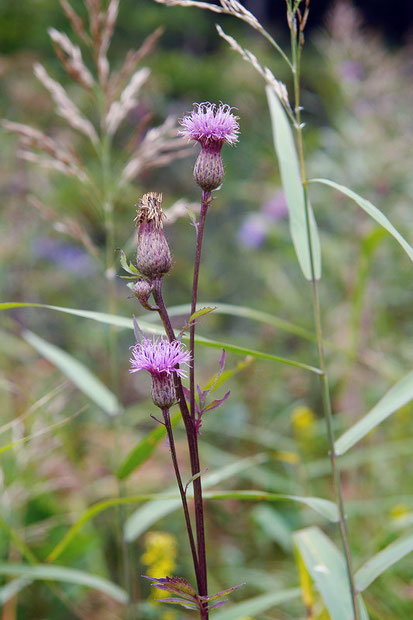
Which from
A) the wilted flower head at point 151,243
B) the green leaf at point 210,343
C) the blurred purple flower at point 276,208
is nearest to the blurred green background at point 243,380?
the blurred purple flower at point 276,208

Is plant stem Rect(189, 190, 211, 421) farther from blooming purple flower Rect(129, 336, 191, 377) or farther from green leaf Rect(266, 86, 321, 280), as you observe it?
green leaf Rect(266, 86, 321, 280)

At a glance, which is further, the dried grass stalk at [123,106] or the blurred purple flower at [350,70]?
the blurred purple flower at [350,70]

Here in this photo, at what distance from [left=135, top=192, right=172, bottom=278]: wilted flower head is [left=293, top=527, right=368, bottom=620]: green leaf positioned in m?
0.39

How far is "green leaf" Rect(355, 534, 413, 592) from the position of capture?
0.55 meters

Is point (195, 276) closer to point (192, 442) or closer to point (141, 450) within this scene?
point (192, 442)

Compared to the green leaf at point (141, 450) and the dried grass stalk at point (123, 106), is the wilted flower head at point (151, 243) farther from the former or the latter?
the dried grass stalk at point (123, 106)

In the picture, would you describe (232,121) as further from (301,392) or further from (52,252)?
(52,252)

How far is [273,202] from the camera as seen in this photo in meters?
2.61

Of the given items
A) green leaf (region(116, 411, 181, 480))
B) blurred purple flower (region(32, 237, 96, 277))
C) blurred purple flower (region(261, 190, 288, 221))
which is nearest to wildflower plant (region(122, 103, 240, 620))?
green leaf (region(116, 411, 181, 480))

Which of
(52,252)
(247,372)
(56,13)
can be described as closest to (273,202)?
(247,372)

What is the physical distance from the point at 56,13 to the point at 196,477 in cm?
545

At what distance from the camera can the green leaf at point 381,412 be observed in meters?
0.55

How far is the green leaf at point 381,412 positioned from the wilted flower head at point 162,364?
23 centimetres

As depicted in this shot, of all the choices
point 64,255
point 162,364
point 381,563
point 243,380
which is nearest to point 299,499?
point 381,563
